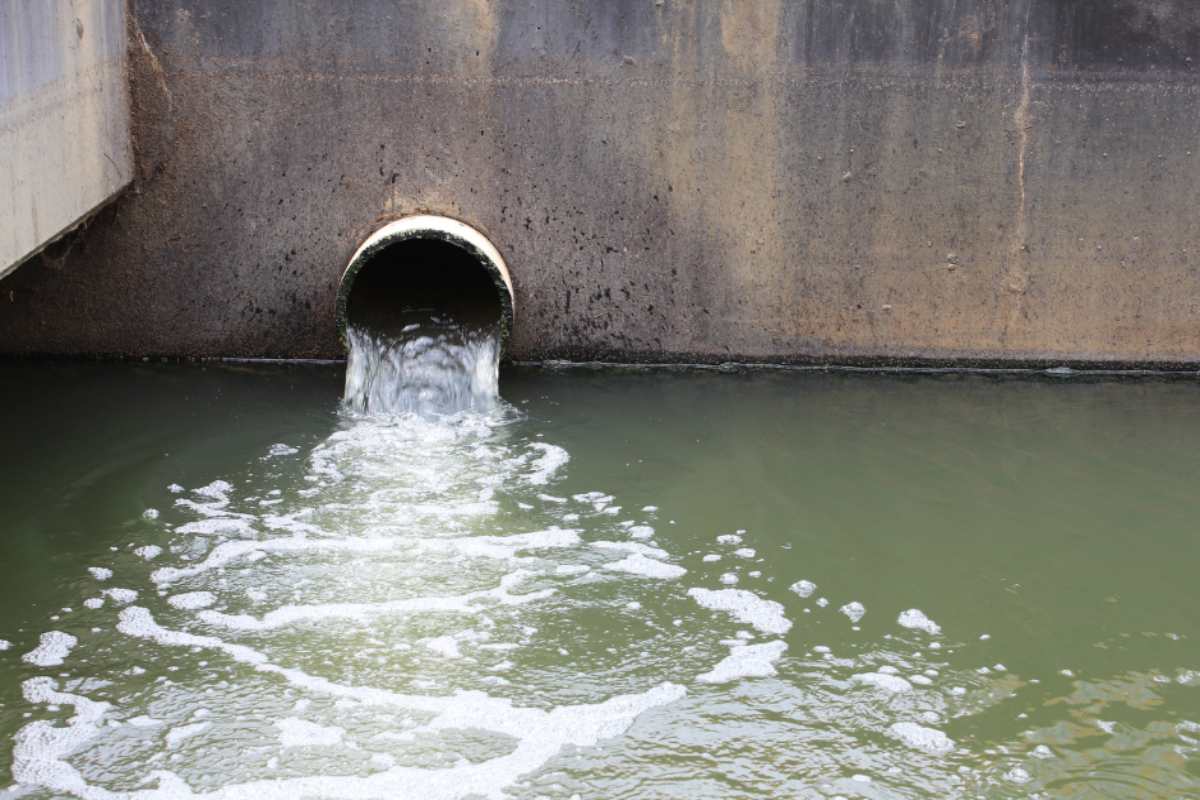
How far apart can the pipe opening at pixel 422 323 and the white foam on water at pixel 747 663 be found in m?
2.72

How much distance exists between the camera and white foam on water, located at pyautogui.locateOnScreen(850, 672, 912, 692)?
4.45 m

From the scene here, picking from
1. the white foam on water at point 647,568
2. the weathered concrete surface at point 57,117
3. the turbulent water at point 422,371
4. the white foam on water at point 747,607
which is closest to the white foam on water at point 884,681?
the white foam on water at point 747,607

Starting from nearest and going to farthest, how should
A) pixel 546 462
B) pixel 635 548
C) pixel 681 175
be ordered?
pixel 635 548, pixel 546 462, pixel 681 175

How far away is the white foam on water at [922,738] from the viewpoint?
4.14 meters

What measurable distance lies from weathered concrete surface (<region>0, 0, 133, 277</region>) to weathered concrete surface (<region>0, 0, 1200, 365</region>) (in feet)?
1.57

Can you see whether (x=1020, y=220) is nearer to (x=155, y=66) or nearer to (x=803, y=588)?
(x=803, y=588)

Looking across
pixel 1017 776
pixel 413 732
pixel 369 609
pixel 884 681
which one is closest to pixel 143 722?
pixel 413 732

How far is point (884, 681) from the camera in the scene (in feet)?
14.7

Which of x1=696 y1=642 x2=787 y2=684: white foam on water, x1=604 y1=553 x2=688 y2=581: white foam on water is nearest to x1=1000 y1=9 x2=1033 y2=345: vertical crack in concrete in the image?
x1=604 y1=553 x2=688 y2=581: white foam on water

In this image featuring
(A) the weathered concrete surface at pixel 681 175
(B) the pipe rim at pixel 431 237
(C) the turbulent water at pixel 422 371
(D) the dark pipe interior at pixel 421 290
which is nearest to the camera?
(B) the pipe rim at pixel 431 237

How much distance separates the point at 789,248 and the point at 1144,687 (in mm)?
3506

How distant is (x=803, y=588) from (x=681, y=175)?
2959mm

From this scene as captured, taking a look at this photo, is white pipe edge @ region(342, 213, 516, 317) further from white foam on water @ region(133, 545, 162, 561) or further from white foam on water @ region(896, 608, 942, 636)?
white foam on water @ region(896, 608, 942, 636)

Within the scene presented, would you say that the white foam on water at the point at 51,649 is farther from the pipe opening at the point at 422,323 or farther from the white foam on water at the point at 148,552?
the pipe opening at the point at 422,323
